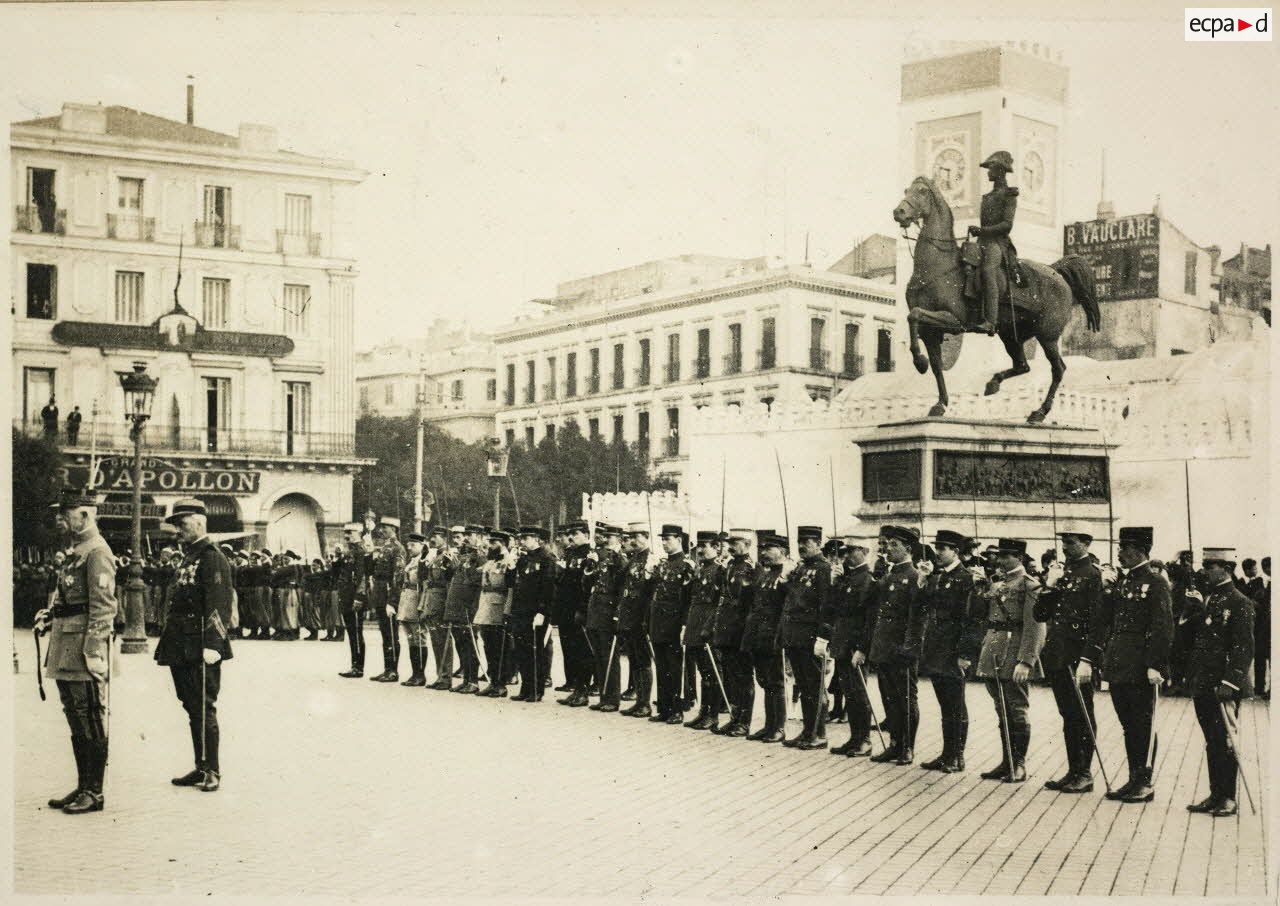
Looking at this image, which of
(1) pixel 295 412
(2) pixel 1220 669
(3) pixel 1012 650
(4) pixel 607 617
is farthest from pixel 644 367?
(2) pixel 1220 669

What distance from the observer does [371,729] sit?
10180 millimetres

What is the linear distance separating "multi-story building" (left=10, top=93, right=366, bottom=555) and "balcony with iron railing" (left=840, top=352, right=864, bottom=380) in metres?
4.00

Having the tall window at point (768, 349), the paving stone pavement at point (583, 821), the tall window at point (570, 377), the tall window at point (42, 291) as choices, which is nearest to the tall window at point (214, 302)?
the tall window at point (42, 291)

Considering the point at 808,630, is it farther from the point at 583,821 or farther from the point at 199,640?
the point at 199,640

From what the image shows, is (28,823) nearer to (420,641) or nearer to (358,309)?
(358,309)

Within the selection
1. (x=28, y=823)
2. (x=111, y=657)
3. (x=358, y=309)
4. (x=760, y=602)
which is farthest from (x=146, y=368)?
(x=760, y=602)

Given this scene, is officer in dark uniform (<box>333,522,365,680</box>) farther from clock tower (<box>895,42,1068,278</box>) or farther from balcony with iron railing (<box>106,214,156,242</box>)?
clock tower (<box>895,42,1068,278</box>)

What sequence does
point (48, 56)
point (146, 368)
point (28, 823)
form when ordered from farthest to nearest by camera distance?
1. point (146, 368)
2. point (48, 56)
3. point (28, 823)

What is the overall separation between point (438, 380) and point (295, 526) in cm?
160

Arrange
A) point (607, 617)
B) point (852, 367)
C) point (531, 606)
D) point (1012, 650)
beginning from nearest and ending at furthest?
point (1012, 650) < point (607, 617) < point (531, 606) < point (852, 367)

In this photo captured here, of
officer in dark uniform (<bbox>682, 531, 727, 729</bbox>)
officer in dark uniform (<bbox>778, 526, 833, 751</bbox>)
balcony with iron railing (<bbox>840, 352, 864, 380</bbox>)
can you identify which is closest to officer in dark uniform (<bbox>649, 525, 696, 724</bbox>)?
officer in dark uniform (<bbox>682, 531, 727, 729</bbox>)

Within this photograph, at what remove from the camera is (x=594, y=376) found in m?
13.1

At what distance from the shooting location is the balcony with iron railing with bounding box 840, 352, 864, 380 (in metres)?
12.2

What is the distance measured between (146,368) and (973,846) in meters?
6.16
